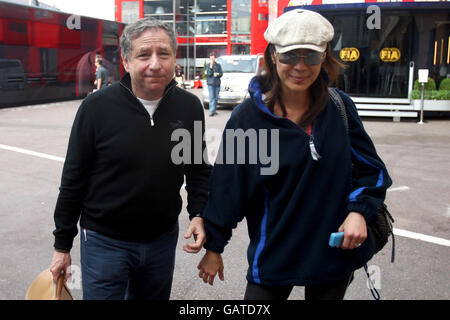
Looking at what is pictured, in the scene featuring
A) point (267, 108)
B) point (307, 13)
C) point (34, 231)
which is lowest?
point (34, 231)

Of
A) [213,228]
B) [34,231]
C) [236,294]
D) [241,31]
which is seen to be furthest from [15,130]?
[241,31]

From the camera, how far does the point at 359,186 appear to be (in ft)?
6.46

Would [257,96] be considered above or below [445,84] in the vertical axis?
above

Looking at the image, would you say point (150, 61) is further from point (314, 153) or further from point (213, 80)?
point (213, 80)

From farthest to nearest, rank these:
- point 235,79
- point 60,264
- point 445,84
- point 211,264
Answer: point 235,79
point 445,84
point 60,264
point 211,264

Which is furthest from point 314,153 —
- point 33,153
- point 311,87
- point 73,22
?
point 73,22

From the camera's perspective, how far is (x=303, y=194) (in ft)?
6.29

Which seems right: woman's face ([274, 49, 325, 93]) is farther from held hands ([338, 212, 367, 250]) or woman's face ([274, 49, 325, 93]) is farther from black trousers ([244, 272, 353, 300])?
black trousers ([244, 272, 353, 300])

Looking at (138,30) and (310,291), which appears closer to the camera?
(310,291)

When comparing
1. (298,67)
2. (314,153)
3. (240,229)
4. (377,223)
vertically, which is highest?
(298,67)

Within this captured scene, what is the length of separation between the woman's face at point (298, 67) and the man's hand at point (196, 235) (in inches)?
27.8

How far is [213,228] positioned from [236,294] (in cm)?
171

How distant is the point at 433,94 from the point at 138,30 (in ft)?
45.8
